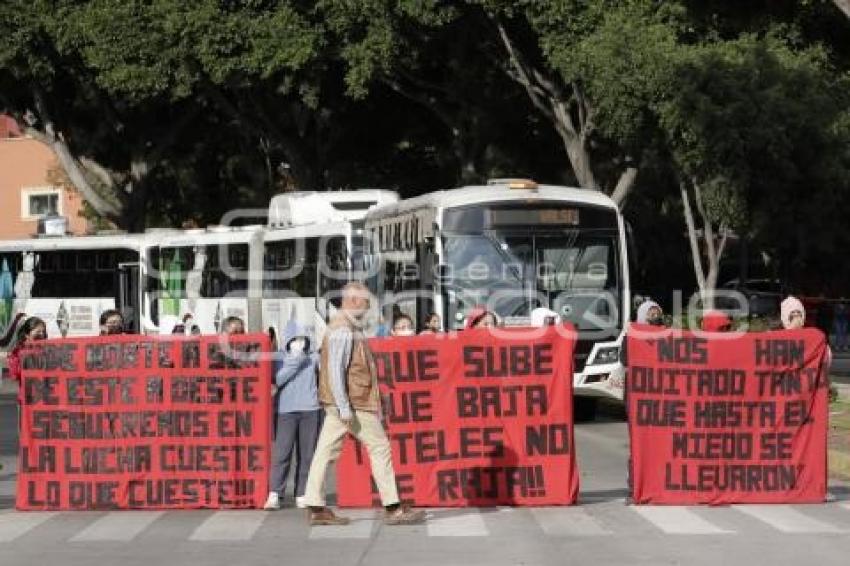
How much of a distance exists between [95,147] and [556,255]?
28155mm

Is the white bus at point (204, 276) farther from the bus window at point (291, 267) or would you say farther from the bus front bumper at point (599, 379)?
the bus front bumper at point (599, 379)

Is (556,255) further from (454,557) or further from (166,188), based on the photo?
(166,188)

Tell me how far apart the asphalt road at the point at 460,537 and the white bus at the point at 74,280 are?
32381 millimetres

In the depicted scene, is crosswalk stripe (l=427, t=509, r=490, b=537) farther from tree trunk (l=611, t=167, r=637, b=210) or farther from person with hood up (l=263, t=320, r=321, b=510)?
tree trunk (l=611, t=167, r=637, b=210)

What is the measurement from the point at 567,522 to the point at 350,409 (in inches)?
68.9

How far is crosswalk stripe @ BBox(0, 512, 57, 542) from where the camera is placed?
48.6ft

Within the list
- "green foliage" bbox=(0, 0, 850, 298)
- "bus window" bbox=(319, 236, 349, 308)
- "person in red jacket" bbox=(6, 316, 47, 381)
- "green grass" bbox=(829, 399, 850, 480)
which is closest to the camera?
"person in red jacket" bbox=(6, 316, 47, 381)

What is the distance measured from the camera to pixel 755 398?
653 inches

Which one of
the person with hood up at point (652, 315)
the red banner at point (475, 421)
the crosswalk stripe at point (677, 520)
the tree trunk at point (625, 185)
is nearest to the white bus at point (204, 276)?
the tree trunk at point (625, 185)

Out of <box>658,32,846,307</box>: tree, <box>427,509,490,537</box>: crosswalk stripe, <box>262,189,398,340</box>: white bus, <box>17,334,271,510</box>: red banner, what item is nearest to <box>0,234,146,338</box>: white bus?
<box>262,189,398,340</box>: white bus

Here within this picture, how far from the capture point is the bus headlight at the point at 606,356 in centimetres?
2811

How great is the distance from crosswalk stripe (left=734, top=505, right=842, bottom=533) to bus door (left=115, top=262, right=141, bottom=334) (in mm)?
33704

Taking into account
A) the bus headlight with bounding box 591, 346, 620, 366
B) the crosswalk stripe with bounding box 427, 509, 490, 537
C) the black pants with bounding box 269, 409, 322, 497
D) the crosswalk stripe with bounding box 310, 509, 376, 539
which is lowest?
the crosswalk stripe with bounding box 427, 509, 490, 537

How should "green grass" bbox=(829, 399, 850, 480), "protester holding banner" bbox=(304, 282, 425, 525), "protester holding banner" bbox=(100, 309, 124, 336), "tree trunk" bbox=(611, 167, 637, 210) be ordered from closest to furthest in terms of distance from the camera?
"protester holding banner" bbox=(304, 282, 425, 525) < "green grass" bbox=(829, 399, 850, 480) < "protester holding banner" bbox=(100, 309, 124, 336) < "tree trunk" bbox=(611, 167, 637, 210)
